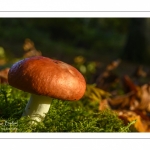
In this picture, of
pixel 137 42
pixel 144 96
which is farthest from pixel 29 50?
pixel 137 42

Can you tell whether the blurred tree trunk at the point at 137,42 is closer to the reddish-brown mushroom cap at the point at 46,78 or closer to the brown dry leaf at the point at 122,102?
the brown dry leaf at the point at 122,102

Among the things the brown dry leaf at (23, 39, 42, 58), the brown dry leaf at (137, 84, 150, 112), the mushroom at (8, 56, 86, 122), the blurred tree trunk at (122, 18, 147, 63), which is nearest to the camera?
the mushroom at (8, 56, 86, 122)

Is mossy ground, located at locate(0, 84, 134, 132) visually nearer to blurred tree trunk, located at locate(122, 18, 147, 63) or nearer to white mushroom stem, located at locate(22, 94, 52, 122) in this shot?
white mushroom stem, located at locate(22, 94, 52, 122)

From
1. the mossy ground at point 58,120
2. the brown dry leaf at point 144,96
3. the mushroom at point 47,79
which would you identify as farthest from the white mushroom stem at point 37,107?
the brown dry leaf at point 144,96

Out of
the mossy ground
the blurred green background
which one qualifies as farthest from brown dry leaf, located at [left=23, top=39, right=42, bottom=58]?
the blurred green background
